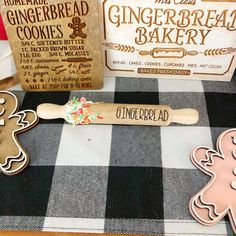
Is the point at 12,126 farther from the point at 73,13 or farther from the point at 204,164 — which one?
the point at 204,164

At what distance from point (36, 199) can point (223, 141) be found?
0.32m

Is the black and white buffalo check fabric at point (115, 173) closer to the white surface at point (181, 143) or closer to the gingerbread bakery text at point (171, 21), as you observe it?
the white surface at point (181, 143)

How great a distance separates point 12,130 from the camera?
20.6 inches

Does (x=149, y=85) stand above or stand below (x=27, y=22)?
below

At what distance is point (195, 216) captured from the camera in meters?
0.43

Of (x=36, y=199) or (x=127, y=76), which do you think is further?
(x=127, y=76)

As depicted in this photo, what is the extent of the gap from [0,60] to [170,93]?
0.33m

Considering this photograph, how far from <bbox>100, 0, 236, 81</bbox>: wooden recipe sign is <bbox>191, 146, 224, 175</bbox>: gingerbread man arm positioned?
18 centimetres

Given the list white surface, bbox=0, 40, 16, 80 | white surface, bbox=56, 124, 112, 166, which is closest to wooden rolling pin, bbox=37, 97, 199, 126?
white surface, bbox=56, 124, 112, 166

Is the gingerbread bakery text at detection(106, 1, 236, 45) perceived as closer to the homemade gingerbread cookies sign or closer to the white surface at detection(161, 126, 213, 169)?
the homemade gingerbread cookies sign

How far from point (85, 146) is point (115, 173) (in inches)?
2.9

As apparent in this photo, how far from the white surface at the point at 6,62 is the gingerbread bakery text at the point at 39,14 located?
0.06 meters

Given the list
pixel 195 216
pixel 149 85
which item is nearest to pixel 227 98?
pixel 149 85

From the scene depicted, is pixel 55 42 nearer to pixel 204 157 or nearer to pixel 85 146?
pixel 85 146
